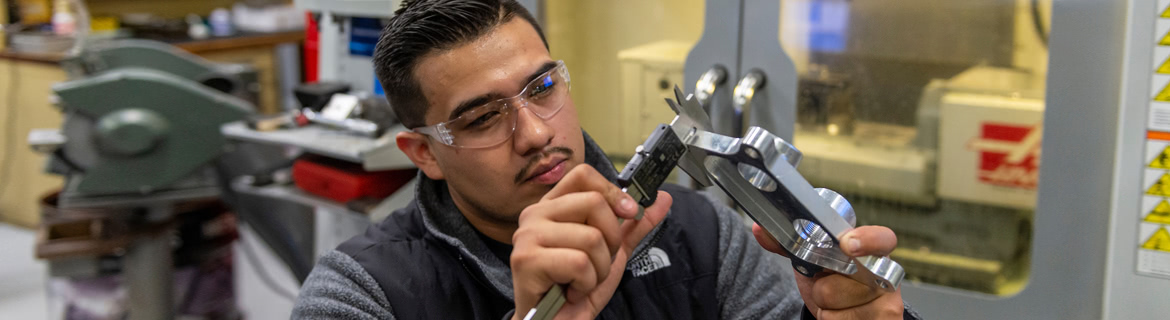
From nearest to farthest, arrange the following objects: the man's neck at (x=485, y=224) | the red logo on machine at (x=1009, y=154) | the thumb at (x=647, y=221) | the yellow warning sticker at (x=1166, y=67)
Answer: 1. the thumb at (x=647, y=221)
2. the man's neck at (x=485, y=224)
3. the yellow warning sticker at (x=1166, y=67)
4. the red logo on machine at (x=1009, y=154)

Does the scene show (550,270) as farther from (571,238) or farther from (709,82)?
(709,82)

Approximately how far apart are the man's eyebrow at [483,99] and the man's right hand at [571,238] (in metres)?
0.25

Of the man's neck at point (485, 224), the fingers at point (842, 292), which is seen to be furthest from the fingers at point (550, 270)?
the man's neck at point (485, 224)

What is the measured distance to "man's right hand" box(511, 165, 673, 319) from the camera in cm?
75

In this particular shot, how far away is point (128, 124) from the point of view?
208 cm

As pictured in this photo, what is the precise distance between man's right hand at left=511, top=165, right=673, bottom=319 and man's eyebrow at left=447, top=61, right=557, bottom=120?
25cm

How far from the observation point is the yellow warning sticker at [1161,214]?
132 cm

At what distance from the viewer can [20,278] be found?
140 inches

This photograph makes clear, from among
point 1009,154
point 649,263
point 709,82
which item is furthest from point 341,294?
point 1009,154

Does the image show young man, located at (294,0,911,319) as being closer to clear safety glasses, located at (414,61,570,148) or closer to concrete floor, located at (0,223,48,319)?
clear safety glasses, located at (414,61,570,148)

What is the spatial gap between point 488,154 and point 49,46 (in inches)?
142

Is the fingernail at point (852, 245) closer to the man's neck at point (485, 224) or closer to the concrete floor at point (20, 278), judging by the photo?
the man's neck at point (485, 224)

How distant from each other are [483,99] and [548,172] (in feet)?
0.37

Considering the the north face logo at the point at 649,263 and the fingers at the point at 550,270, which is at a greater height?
the fingers at the point at 550,270
